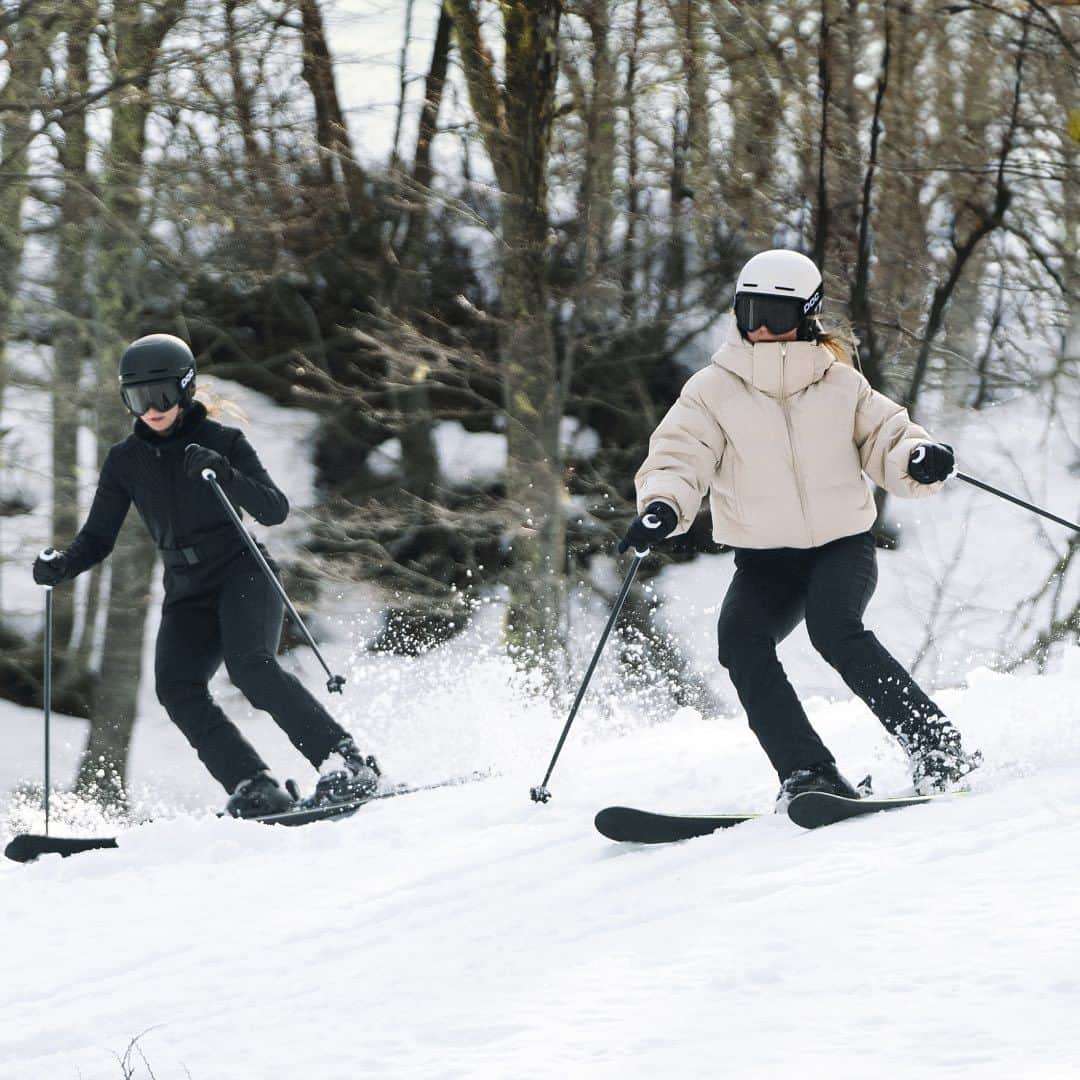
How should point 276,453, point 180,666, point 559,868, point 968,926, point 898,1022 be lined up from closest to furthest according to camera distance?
point 898,1022
point 968,926
point 559,868
point 180,666
point 276,453

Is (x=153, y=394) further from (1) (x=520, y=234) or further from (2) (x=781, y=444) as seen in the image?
(1) (x=520, y=234)

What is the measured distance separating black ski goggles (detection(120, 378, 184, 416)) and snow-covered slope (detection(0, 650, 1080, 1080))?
4.50 ft

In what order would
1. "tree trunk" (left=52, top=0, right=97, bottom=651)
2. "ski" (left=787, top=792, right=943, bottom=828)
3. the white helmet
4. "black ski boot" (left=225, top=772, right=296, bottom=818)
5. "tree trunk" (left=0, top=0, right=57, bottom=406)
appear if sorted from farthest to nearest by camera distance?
"tree trunk" (left=52, top=0, right=97, bottom=651)
"tree trunk" (left=0, top=0, right=57, bottom=406)
"black ski boot" (left=225, top=772, right=296, bottom=818)
the white helmet
"ski" (left=787, top=792, right=943, bottom=828)

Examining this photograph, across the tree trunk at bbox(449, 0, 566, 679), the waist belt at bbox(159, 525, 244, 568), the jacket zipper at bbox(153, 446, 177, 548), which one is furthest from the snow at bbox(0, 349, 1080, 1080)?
the tree trunk at bbox(449, 0, 566, 679)

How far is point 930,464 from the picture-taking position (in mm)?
3766

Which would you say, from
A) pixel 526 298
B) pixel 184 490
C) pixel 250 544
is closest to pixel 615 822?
pixel 250 544

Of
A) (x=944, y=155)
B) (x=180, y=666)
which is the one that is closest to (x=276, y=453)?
(x=944, y=155)

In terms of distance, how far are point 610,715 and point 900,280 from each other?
5.16m

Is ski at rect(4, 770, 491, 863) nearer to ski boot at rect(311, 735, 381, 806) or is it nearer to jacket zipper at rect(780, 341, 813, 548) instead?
ski boot at rect(311, 735, 381, 806)

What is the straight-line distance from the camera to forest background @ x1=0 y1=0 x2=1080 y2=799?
1145cm

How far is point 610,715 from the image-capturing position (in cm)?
1167

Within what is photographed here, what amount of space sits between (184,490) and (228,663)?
0.60 metres

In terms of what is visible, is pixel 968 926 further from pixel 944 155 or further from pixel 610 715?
pixel 944 155

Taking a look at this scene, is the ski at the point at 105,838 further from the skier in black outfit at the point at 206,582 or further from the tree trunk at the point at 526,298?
the tree trunk at the point at 526,298
